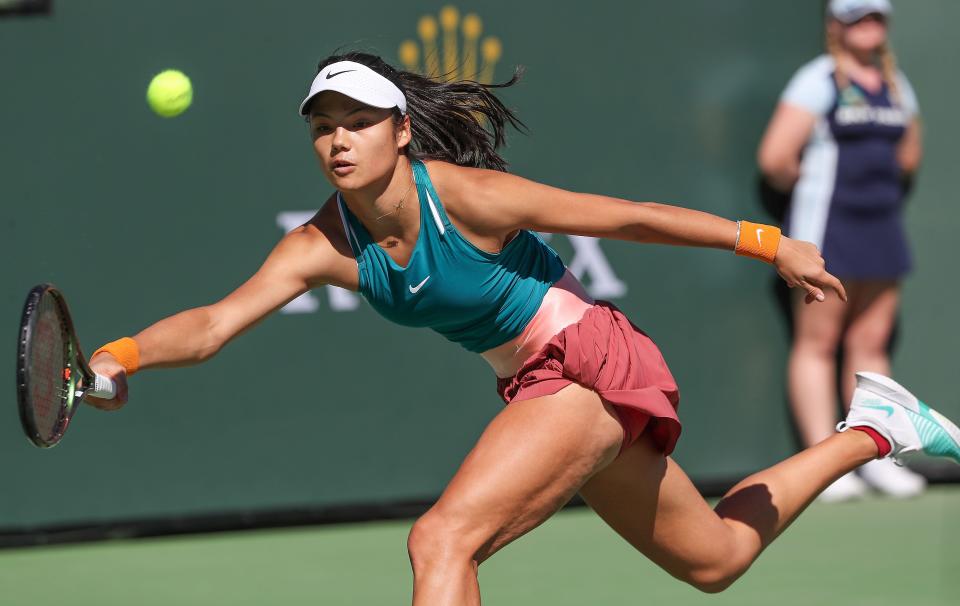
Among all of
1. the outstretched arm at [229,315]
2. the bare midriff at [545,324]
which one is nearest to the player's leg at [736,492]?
the bare midriff at [545,324]

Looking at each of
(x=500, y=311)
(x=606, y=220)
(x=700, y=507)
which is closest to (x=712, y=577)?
(x=700, y=507)

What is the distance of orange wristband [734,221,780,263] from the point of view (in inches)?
135

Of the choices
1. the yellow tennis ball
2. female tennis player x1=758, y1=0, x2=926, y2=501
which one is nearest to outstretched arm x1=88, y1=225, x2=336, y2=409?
the yellow tennis ball

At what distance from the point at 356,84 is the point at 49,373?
922mm

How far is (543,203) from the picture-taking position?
134 inches

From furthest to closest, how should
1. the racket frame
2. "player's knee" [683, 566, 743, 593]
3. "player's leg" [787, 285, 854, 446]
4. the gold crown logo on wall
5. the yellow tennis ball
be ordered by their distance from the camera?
"player's leg" [787, 285, 854, 446], the gold crown logo on wall, the yellow tennis ball, "player's knee" [683, 566, 743, 593], the racket frame

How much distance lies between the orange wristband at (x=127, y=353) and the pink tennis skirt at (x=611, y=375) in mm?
845

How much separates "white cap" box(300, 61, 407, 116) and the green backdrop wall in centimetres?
227

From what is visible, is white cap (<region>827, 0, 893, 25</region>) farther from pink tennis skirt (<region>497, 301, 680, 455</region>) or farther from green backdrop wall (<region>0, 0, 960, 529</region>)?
pink tennis skirt (<region>497, 301, 680, 455</region>)

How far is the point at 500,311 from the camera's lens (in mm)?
3570

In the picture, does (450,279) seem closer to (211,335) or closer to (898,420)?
(211,335)

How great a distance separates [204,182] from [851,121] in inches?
98.5

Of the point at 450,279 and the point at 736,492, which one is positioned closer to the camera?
the point at 450,279

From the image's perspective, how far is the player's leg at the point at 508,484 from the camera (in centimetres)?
315
